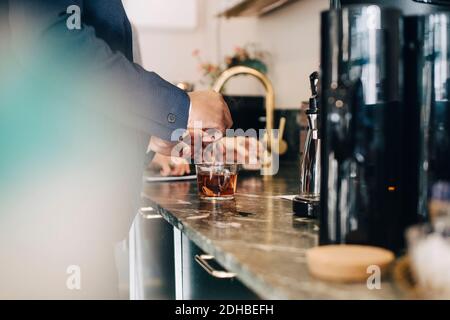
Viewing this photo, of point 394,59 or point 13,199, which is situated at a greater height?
point 394,59

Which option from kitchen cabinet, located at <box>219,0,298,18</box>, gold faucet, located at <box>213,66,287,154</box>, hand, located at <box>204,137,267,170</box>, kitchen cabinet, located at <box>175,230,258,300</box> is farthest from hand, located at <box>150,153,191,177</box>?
kitchen cabinet, located at <box>219,0,298,18</box>

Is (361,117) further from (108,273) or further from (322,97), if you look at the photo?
(108,273)

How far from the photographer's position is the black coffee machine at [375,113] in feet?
2.35

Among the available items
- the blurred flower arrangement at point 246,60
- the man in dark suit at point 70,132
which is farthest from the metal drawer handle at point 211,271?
the blurred flower arrangement at point 246,60

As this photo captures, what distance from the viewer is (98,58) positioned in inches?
39.5

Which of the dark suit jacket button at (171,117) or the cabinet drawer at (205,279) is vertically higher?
the dark suit jacket button at (171,117)

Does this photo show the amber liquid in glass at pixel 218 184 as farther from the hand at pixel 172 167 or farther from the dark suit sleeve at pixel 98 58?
the hand at pixel 172 167

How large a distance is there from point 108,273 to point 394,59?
850 mm

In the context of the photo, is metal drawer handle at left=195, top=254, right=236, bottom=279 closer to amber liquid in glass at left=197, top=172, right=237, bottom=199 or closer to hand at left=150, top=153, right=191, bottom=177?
amber liquid in glass at left=197, top=172, right=237, bottom=199

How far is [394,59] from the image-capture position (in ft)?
2.38

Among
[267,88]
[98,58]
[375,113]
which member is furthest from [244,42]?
[375,113]

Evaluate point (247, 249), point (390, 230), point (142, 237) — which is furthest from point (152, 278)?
point (390, 230)

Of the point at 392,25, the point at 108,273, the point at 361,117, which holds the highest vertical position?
the point at 392,25

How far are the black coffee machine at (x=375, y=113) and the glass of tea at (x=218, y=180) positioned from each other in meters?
0.63
